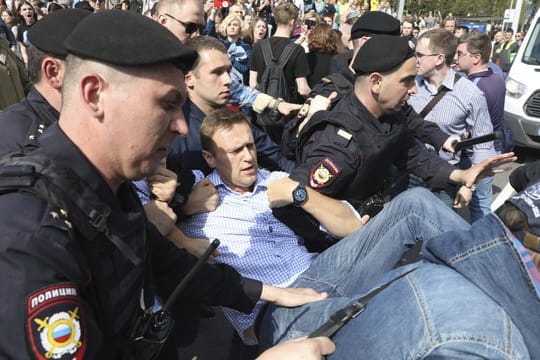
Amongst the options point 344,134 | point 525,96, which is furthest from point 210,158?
point 525,96

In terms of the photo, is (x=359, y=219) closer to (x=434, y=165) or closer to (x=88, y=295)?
(x=434, y=165)

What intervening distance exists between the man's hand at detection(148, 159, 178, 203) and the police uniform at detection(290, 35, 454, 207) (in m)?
0.64

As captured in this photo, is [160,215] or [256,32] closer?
[160,215]

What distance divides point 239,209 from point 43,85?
1050 mm

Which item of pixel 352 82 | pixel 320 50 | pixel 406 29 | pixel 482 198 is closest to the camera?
pixel 352 82

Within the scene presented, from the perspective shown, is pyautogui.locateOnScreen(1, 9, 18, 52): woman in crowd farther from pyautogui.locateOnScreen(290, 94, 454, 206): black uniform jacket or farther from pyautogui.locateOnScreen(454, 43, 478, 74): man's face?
pyautogui.locateOnScreen(290, 94, 454, 206): black uniform jacket

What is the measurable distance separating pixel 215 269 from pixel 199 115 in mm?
1038

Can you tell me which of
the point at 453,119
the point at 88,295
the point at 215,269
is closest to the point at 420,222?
the point at 215,269

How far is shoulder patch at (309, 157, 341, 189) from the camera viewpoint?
2238mm

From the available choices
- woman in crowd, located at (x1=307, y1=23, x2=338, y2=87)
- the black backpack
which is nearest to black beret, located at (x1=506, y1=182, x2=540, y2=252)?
the black backpack

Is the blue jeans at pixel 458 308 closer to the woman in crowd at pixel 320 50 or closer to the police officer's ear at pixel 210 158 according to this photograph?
the police officer's ear at pixel 210 158

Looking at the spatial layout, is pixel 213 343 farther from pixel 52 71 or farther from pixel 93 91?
pixel 93 91

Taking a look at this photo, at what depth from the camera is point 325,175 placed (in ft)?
7.35

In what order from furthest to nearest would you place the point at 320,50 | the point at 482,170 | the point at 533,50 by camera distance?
the point at 533,50 → the point at 320,50 → the point at 482,170
